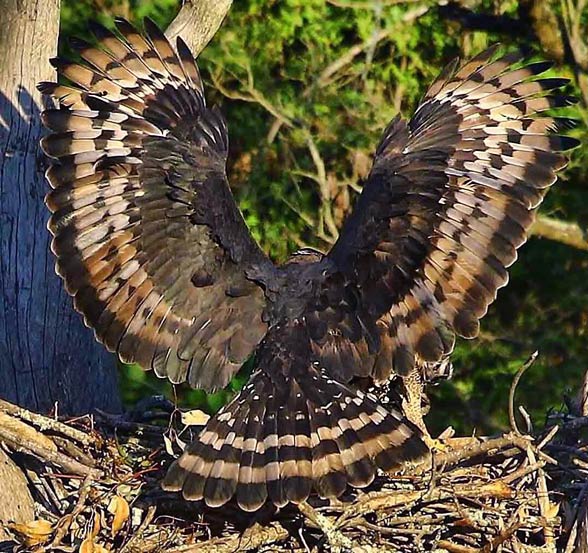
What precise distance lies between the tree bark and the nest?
57 cm

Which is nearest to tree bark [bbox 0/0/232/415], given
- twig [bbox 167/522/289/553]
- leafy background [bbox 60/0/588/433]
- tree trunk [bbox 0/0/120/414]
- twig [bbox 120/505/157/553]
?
tree trunk [bbox 0/0/120/414]

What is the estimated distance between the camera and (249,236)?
496 centimetres

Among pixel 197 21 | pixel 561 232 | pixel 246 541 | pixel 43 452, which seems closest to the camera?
pixel 246 541

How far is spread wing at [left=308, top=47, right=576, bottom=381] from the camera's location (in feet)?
15.6

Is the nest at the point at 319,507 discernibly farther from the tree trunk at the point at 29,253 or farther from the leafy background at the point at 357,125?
the leafy background at the point at 357,125

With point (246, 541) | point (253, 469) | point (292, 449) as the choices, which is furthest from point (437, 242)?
point (246, 541)

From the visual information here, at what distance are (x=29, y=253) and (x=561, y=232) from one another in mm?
4761

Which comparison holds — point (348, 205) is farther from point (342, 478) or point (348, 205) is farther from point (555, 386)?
point (342, 478)

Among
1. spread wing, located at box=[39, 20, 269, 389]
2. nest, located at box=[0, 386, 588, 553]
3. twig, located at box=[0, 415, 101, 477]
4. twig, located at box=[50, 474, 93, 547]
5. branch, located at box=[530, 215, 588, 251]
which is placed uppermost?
spread wing, located at box=[39, 20, 269, 389]

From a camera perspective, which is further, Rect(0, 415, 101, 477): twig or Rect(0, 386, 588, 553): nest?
Rect(0, 415, 101, 477): twig

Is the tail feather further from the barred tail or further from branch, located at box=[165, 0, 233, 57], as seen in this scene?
branch, located at box=[165, 0, 233, 57]

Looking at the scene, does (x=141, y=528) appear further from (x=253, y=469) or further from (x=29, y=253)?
(x=29, y=253)

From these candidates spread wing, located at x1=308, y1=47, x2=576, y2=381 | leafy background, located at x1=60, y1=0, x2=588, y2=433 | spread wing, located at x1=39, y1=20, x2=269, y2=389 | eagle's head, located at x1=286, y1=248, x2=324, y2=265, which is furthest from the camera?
leafy background, located at x1=60, y1=0, x2=588, y2=433

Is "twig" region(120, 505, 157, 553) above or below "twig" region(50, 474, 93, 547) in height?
below
